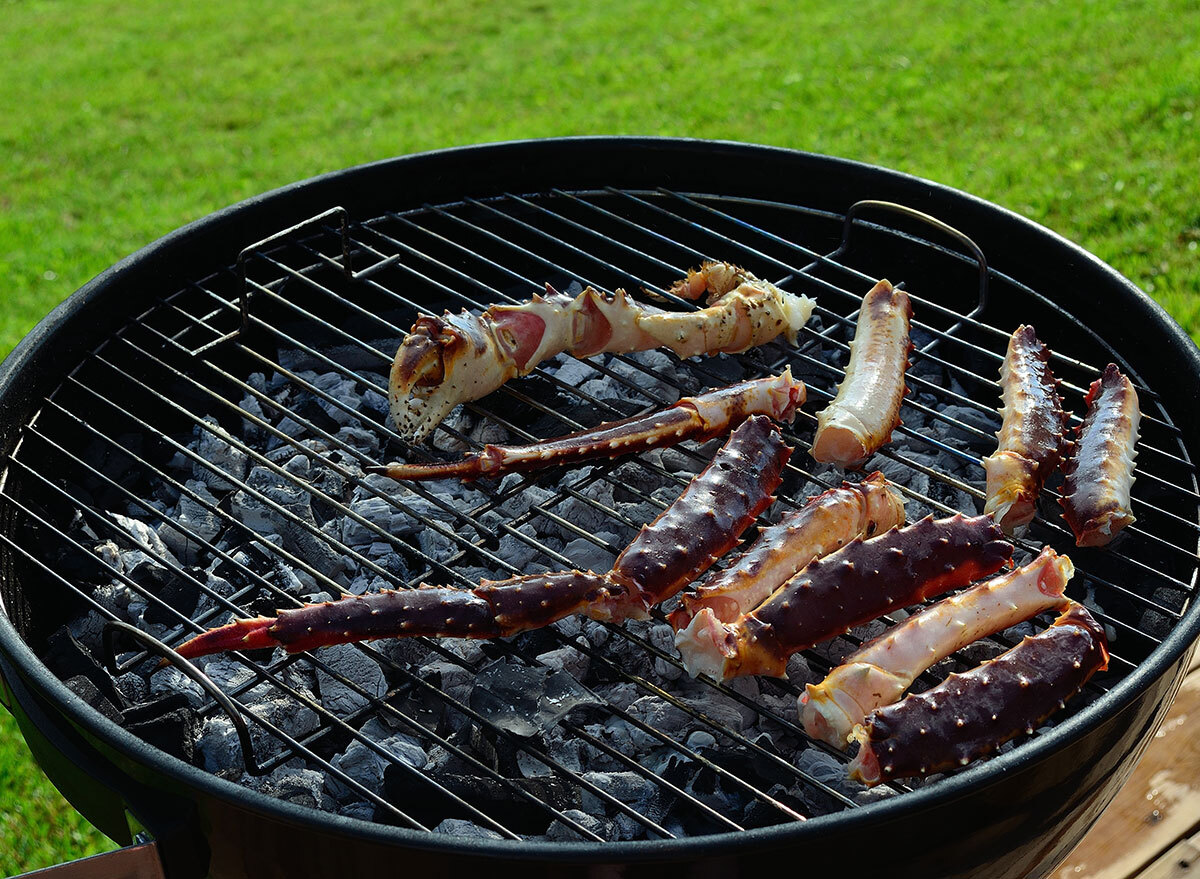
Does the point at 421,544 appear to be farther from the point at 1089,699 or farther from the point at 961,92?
the point at 961,92

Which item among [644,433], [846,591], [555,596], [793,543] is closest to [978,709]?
[846,591]

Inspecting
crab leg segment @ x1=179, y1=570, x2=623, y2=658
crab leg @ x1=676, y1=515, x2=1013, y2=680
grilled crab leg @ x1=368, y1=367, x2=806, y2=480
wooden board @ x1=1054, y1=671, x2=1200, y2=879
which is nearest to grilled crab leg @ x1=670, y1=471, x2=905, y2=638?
crab leg @ x1=676, y1=515, x2=1013, y2=680

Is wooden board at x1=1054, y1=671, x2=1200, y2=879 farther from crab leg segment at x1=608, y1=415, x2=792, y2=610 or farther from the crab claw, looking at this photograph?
the crab claw

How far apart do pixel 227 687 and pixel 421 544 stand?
0.53m

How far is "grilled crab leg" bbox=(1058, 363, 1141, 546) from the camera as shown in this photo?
7.52 feet

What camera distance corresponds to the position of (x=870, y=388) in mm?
2588

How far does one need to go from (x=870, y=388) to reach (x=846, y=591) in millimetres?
662

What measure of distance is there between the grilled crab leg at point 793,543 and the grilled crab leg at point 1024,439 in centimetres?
21

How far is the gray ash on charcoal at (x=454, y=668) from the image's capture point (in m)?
2.02

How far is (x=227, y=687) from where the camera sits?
2250 mm

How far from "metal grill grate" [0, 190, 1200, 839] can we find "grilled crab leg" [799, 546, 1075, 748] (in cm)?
6

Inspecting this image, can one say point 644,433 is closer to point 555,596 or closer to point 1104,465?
point 555,596

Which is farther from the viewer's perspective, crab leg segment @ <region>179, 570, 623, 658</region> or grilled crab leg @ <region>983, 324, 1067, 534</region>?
grilled crab leg @ <region>983, 324, 1067, 534</region>

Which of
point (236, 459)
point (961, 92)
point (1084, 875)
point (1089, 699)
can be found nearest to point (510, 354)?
point (236, 459)
